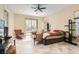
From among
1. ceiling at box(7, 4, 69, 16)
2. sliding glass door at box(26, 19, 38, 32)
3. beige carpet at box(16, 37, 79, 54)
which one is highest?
ceiling at box(7, 4, 69, 16)

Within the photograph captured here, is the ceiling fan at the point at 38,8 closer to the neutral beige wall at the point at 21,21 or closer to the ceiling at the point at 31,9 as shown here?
the ceiling at the point at 31,9

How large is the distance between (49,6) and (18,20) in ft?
2.56

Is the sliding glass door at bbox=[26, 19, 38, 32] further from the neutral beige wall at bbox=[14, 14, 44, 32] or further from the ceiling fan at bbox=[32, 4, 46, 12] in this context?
the ceiling fan at bbox=[32, 4, 46, 12]

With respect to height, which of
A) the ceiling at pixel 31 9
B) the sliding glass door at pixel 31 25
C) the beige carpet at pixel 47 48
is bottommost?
the beige carpet at pixel 47 48

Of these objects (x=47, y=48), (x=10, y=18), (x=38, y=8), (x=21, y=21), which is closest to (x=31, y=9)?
(x=38, y=8)

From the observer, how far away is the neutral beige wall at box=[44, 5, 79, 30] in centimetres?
239

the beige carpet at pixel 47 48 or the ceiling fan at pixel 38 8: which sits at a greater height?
the ceiling fan at pixel 38 8

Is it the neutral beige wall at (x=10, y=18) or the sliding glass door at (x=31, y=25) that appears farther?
the sliding glass door at (x=31, y=25)

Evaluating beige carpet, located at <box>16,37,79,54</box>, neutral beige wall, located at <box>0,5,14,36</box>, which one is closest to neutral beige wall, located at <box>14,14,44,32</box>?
neutral beige wall, located at <box>0,5,14,36</box>

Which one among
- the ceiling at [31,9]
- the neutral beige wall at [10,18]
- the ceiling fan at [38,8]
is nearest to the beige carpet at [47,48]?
the neutral beige wall at [10,18]

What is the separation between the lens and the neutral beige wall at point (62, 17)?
2389 mm

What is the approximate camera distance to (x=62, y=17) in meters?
2.50
